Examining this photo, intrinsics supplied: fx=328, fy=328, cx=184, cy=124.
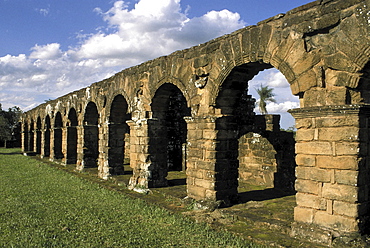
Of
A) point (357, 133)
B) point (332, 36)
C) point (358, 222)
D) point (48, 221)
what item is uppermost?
point (332, 36)

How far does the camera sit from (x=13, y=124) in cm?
3912

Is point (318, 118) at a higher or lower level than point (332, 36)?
lower

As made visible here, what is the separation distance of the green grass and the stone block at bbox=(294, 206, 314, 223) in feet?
3.43

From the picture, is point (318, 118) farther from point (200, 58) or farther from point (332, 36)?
point (200, 58)

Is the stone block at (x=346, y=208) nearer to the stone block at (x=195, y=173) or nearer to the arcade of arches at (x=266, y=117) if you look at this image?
the arcade of arches at (x=266, y=117)

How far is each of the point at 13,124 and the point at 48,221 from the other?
37.4 metres

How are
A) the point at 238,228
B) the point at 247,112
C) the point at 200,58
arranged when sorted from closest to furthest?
the point at 238,228 < the point at 200,58 < the point at 247,112

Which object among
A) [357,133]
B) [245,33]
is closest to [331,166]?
[357,133]

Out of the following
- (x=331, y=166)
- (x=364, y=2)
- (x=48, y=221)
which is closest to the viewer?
(x=364, y=2)

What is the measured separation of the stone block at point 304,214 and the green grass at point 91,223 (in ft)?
3.43

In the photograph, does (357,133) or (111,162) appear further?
(111,162)

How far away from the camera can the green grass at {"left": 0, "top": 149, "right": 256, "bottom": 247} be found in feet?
16.8

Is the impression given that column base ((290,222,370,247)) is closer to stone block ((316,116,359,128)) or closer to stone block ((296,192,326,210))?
stone block ((296,192,326,210))

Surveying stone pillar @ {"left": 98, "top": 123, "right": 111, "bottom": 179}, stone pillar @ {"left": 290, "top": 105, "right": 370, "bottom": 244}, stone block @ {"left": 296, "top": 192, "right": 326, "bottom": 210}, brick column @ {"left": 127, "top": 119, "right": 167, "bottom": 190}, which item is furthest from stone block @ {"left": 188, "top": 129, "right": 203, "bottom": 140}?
stone pillar @ {"left": 98, "top": 123, "right": 111, "bottom": 179}
